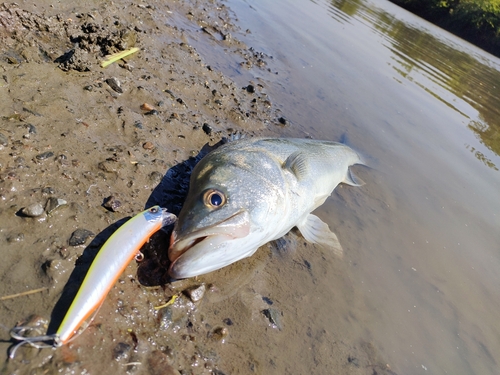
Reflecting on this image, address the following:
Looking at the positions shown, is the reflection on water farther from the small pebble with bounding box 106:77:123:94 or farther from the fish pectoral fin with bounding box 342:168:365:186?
the small pebble with bounding box 106:77:123:94

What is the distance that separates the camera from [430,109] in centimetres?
968

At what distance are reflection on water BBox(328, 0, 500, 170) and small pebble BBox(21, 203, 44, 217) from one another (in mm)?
8704

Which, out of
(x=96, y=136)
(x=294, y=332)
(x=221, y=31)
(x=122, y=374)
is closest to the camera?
(x=122, y=374)

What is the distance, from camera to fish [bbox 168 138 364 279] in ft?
8.81

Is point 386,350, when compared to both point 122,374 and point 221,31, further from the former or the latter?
point 221,31

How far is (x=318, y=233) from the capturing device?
160 inches

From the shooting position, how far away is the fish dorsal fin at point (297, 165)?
12.5 feet

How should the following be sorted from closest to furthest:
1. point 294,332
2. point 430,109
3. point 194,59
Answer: point 294,332
point 194,59
point 430,109

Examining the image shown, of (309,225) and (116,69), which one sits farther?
(116,69)

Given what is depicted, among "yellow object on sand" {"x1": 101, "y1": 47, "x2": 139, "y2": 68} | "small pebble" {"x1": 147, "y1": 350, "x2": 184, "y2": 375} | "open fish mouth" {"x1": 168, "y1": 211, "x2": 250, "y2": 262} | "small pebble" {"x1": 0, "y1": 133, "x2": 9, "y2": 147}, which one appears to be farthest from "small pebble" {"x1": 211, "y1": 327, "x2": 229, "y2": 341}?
"yellow object on sand" {"x1": 101, "y1": 47, "x2": 139, "y2": 68}

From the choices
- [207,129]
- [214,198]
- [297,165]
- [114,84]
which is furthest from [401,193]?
[114,84]

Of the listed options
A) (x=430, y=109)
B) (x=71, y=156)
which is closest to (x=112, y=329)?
(x=71, y=156)

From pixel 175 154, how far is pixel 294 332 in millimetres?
2463

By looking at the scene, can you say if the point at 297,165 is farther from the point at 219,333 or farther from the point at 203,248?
the point at 219,333
